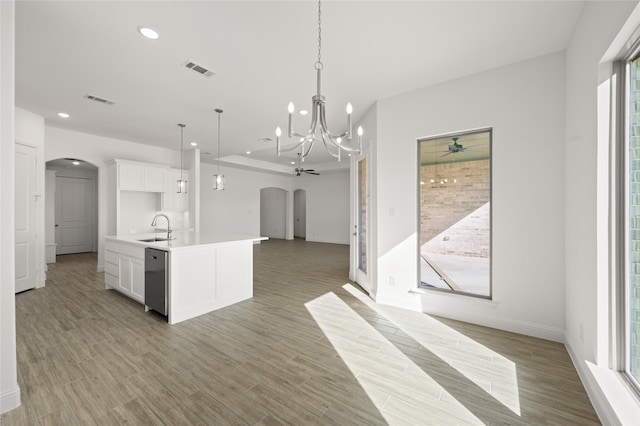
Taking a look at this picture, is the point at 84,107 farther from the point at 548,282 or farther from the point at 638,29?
the point at 548,282

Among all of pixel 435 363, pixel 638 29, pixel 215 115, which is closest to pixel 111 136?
pixel 215 115

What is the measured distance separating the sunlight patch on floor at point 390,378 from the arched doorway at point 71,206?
9135 millimetres

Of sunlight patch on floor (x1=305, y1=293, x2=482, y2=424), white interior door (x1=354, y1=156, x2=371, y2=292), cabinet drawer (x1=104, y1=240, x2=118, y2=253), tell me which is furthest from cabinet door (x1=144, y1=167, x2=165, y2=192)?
sunlight patch on floor (x1=305, y1=293, x2=482, y2=424)

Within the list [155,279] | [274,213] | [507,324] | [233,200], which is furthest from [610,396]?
[274,213]

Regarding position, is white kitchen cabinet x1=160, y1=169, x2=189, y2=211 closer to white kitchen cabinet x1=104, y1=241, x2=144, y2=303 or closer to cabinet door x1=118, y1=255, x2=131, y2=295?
white kitchen cabinet x1=104, y1=241, x2=144, y2=303

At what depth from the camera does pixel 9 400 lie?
180 cm

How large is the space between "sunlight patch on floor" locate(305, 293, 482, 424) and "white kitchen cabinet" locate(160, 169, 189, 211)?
17.4 feet

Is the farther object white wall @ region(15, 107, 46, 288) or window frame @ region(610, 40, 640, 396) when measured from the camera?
white wall @ region(15, 107, 46, 288)

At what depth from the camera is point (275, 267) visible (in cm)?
644

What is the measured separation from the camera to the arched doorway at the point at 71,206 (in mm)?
8008

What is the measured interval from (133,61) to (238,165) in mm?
6512

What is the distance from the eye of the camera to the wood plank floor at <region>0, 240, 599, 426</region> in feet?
5.89

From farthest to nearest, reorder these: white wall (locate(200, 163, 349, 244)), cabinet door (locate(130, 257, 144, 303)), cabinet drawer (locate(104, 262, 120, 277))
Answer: white wall (locate(200, 163, 349, 244)) → cabinet drawer (locate(104, 262, 120, 277)) → cabinet door (locate(130, 257, 144, 303))

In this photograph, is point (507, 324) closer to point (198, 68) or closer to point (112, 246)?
point (198, 68)
